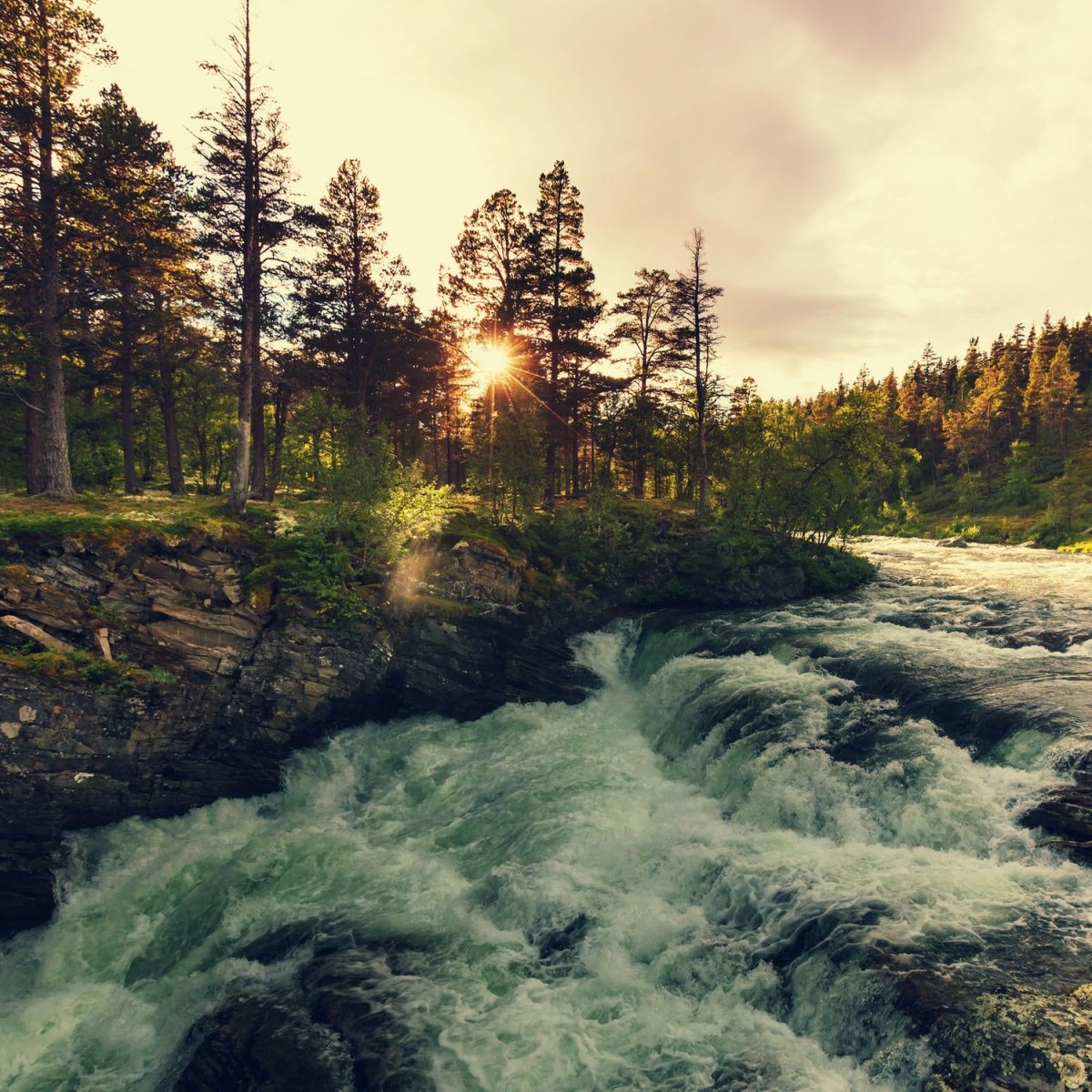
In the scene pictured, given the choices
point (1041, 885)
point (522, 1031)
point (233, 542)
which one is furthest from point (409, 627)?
point (1041, 885)

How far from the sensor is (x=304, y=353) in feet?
107

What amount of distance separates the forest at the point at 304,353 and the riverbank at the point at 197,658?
3641 millimetres

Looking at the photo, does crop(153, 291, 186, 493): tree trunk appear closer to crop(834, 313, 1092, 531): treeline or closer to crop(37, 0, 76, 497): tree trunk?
crop(37, 0, 76, 497): tree trunk

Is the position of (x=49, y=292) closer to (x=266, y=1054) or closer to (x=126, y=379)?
(x=126, y=379)

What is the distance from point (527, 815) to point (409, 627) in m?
8.05

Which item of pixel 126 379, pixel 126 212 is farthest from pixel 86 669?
pixel 126 379

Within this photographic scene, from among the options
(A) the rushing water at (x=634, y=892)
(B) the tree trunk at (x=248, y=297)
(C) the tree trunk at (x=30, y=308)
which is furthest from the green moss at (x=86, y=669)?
(C) the tree trunk at (x=30, y=308)

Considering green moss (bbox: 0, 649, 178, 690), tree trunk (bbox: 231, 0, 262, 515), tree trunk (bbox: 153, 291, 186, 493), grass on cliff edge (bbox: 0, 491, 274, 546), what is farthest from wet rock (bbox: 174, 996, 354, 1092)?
tree trunk (bbox: 153, 291, 186, 493)

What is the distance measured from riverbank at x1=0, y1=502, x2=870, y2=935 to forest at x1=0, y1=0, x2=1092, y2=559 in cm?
364

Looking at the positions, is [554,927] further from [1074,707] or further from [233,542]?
[233,542]

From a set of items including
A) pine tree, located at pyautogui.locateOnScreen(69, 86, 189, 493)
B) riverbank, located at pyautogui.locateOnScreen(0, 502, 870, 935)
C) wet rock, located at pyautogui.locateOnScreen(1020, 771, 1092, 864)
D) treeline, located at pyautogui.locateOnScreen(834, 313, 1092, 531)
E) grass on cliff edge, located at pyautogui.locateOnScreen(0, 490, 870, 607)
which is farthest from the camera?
treeline, located at pyautogui.locateOnScreen(834, 313, 1092, 531)

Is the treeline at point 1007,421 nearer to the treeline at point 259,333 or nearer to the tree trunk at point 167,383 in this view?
the treeline at point 259,333

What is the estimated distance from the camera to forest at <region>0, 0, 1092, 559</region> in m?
19.8

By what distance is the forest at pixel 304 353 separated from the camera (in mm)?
19781
